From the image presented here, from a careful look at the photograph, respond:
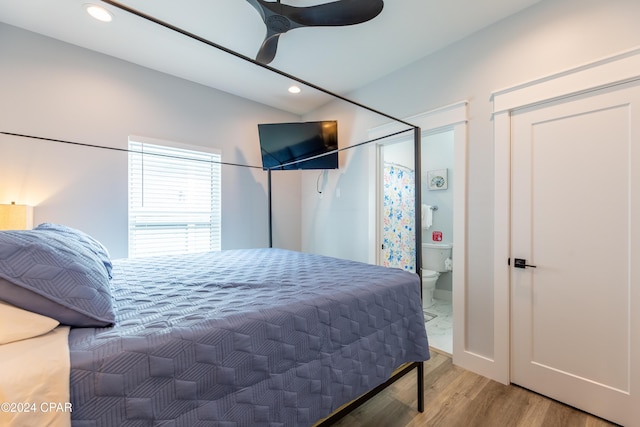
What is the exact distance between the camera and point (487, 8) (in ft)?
6.38

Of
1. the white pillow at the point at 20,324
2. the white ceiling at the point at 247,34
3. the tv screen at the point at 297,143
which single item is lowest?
the white pillow at the point at 20,324

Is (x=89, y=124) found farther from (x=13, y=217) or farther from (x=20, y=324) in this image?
(x=20, y=324)

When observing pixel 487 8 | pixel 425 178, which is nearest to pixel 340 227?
pixel 425 178

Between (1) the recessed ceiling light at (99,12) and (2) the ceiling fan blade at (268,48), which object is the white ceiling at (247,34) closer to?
(1) the recessed ceiling light at (99,12)

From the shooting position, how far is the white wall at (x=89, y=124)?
219 centimetres

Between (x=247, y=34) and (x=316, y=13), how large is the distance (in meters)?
0.89

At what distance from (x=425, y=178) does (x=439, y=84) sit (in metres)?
2.01

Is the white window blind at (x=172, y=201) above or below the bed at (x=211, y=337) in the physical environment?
above

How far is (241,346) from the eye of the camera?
3.05 feet

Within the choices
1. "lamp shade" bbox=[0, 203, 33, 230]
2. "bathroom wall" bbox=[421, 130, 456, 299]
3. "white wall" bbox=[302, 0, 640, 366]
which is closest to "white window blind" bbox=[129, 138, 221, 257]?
"lamp shade" bbox=[0, 203, 33, 230]

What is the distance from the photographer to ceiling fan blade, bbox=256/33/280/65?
1842mm

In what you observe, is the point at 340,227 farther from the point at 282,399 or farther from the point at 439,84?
the point at 282,399

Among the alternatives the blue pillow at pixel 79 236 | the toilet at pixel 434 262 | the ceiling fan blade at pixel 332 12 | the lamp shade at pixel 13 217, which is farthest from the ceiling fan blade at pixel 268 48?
the toilet at pixel 434 262

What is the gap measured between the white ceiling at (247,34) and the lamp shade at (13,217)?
1.46 metres
